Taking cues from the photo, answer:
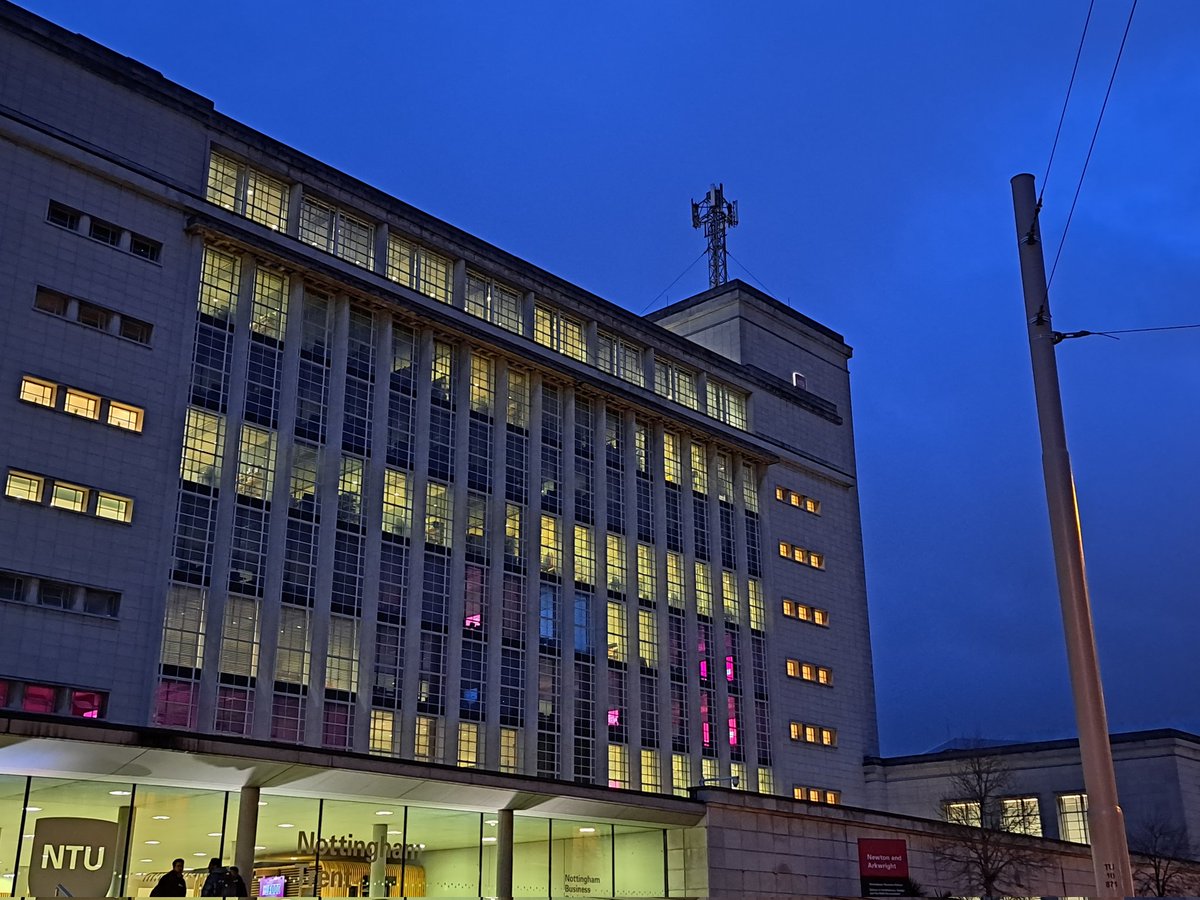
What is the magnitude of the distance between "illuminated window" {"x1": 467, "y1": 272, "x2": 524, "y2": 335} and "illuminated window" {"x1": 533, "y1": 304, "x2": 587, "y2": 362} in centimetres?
107

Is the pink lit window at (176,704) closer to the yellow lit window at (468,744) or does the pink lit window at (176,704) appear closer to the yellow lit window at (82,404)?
the yellow lit window at (82,404)

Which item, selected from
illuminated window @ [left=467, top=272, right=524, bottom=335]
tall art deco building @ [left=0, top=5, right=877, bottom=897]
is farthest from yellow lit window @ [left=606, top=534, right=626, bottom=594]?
illuminated window @ [left=467, top=272, right=524, bottom=335]

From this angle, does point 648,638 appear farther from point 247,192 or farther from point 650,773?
point 247,192

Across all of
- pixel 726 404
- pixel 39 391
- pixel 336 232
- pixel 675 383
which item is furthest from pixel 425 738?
pixel 726 404

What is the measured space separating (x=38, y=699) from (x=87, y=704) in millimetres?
1642

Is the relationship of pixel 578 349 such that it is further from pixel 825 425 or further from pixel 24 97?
pixel 24 97

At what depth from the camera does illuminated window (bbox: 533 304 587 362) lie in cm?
6319

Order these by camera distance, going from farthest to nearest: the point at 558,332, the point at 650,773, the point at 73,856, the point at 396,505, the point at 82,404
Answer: the point at 558,332 < the point at 650,773 < the point at 396,505 < the point at 82,404 < the point at 73,856

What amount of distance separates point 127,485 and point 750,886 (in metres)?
26.5

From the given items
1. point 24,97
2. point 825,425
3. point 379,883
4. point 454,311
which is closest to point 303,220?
point 454,311

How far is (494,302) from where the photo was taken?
200ft

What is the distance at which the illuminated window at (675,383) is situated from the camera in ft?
229

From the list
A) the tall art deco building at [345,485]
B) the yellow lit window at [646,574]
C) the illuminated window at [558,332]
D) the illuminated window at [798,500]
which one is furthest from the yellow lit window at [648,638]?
the illuminated window at [798,500]

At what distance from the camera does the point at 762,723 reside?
67875 mm
